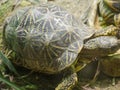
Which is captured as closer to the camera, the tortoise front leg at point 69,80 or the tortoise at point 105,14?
the tortoise front leg at point 69,80

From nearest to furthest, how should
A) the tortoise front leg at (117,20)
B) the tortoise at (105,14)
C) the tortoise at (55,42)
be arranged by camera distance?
the tortoise at (55,42) < the tortoise front leg at (117,20) < the tortoise at (105,14)

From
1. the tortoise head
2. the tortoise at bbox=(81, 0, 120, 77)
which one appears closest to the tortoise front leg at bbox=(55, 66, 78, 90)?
the tortoise at bbox=(81, 0, 120, 77)

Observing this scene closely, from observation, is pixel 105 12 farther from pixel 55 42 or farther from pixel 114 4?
pixel 55 42

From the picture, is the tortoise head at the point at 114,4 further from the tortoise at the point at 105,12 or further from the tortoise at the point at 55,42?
the tortoise at the point at 55,42

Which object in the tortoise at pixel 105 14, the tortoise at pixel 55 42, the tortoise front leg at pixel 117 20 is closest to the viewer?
the tortoise at pixel 55 42

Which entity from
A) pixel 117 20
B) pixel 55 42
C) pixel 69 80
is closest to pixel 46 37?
pixel 55 42

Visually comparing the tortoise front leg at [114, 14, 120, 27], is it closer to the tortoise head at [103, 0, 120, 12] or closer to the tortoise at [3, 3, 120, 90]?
the tortoise head at [103, 0, 120, 12]

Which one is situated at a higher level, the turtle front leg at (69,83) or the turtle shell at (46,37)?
the turtle shell at (46,37)

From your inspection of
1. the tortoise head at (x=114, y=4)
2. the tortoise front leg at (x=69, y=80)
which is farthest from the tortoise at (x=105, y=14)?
the tortoise front leg at (x=69, y=80)
